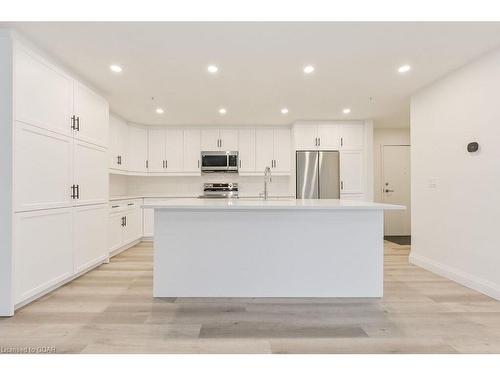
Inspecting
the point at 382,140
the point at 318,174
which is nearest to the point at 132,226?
the point at 318,174

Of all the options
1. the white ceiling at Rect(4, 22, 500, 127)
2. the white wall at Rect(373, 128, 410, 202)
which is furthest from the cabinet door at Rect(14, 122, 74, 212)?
the white wall at Rect(373, 128, 410, 202)

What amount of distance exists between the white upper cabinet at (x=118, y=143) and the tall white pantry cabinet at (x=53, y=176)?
1.15m

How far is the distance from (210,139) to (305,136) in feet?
6.04

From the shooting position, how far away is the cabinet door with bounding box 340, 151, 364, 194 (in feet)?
17.6

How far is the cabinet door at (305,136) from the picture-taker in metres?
5.38

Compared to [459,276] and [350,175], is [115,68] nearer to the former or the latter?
[350,175]

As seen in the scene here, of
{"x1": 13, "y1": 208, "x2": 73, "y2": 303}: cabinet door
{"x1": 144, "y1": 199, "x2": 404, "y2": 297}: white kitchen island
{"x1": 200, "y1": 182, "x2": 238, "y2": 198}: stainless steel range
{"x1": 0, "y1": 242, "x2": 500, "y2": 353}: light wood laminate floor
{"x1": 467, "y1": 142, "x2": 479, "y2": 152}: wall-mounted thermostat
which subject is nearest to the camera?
{"x1": 0, "y1": 242, "x2": 500, "y2": 353}: light wood laminate floor

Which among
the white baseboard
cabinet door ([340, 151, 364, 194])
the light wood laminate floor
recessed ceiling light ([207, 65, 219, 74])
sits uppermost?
recessed ceiling light ([207, 65, 219, 74])

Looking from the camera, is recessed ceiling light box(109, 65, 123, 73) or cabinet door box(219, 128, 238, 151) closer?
recessed ceiling light box(109, 65, 123, 73)

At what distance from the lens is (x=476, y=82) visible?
2934 mm

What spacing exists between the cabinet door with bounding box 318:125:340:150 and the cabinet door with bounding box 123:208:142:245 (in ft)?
11.8

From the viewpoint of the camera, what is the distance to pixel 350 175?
17.6 ft

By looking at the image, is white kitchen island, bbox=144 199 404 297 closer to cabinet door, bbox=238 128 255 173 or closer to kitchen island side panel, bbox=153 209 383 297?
kitchen island side panel, bbox=153 209 383 297

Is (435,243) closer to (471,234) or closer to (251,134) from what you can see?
(471,234)
